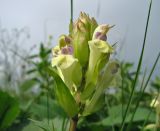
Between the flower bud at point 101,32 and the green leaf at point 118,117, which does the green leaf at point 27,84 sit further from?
the flower bud at point 101,32

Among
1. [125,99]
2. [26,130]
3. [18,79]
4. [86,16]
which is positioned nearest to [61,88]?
[86,16]

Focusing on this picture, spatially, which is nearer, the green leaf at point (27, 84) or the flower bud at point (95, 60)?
the flower bud at point (95, 60)

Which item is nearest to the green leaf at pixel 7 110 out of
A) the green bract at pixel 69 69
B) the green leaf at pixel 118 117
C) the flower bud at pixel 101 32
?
the green leaf at pixel 118 117

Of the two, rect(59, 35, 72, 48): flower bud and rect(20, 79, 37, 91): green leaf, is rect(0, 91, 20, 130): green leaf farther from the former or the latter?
rect(20, 79, 37, 91): green leaf

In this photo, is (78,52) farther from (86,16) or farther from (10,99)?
(10,99)

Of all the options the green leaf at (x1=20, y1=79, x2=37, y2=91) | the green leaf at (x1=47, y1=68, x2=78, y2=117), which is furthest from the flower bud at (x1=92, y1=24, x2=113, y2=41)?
the green leaf at (x1=20, y1=79, x2=37, y2=91)

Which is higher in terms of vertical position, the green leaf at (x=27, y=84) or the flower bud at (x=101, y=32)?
the flower bud at (x=101, y=32)
